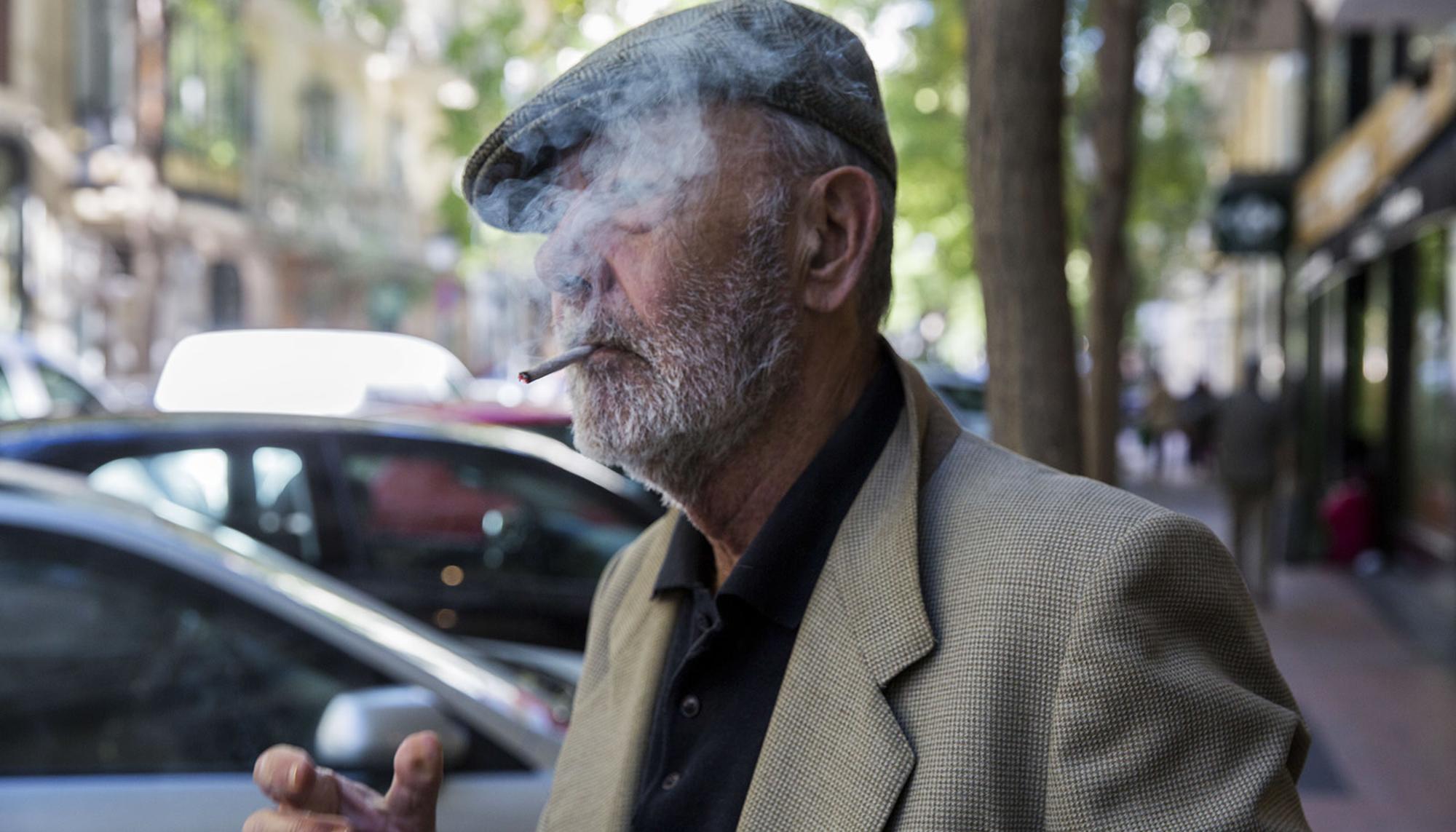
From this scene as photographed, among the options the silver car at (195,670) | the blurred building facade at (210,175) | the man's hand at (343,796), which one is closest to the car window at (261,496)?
the silver car at (195,670)

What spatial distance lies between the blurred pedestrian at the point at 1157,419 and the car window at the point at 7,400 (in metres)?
15.7

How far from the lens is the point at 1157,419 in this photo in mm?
21875

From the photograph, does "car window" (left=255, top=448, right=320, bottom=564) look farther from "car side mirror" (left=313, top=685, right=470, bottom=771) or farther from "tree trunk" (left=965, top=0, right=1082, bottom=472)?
"tree trunk" (left=965, top=0, right=1082, bottom=472)

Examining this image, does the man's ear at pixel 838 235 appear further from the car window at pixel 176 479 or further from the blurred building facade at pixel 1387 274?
the blurred building facade at pixel 1387 274

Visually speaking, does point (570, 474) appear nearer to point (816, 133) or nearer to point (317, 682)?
point (317, 682)

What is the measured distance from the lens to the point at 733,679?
1643mm

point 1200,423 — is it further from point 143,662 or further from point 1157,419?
point 143,662

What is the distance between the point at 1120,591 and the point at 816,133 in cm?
66

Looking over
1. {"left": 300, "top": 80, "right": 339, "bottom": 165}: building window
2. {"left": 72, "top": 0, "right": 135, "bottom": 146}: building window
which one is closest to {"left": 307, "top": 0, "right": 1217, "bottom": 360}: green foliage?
{"left": 72, "top": 0, "right": 135, "bottom": 146}: building window

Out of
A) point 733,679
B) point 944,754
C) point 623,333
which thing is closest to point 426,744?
point 733,679

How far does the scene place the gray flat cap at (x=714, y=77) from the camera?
64.2 inches

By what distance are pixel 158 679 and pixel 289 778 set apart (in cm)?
157

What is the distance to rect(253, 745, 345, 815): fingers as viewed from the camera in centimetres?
166

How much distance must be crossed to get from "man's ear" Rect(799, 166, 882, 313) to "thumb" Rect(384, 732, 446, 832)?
728mm
